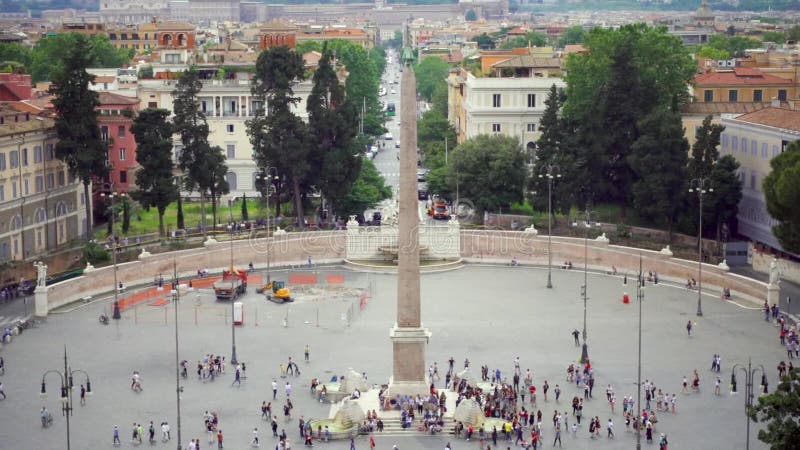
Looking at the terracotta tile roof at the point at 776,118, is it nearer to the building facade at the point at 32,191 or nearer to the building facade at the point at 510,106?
the building facade at the point at 510,106

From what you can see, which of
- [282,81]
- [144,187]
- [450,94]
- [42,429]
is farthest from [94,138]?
[450,94]

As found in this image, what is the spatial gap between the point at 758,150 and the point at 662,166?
645 centimetres

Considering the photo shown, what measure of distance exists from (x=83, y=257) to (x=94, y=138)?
8.07m

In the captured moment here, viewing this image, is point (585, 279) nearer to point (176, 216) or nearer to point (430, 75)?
point (176, 216)

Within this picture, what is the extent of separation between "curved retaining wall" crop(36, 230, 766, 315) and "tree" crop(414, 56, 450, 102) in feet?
276

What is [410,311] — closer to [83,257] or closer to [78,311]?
[78,311]

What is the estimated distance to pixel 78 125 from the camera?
87812mm

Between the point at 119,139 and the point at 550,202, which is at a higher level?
the point at 119,139

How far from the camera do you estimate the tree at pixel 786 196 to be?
74625 mm

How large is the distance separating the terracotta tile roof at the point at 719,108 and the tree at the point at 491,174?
12.9m

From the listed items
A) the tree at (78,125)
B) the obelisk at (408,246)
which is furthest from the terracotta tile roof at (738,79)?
the obelisk at (408,246)

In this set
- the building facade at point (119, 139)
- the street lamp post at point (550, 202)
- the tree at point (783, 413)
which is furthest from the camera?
the building facade at point (119, 139)

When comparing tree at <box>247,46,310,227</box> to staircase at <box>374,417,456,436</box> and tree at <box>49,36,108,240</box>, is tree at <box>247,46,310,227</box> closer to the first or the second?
tree at <box>49,36,108,240</box>

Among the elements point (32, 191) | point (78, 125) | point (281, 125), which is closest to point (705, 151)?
point (281, 125)
